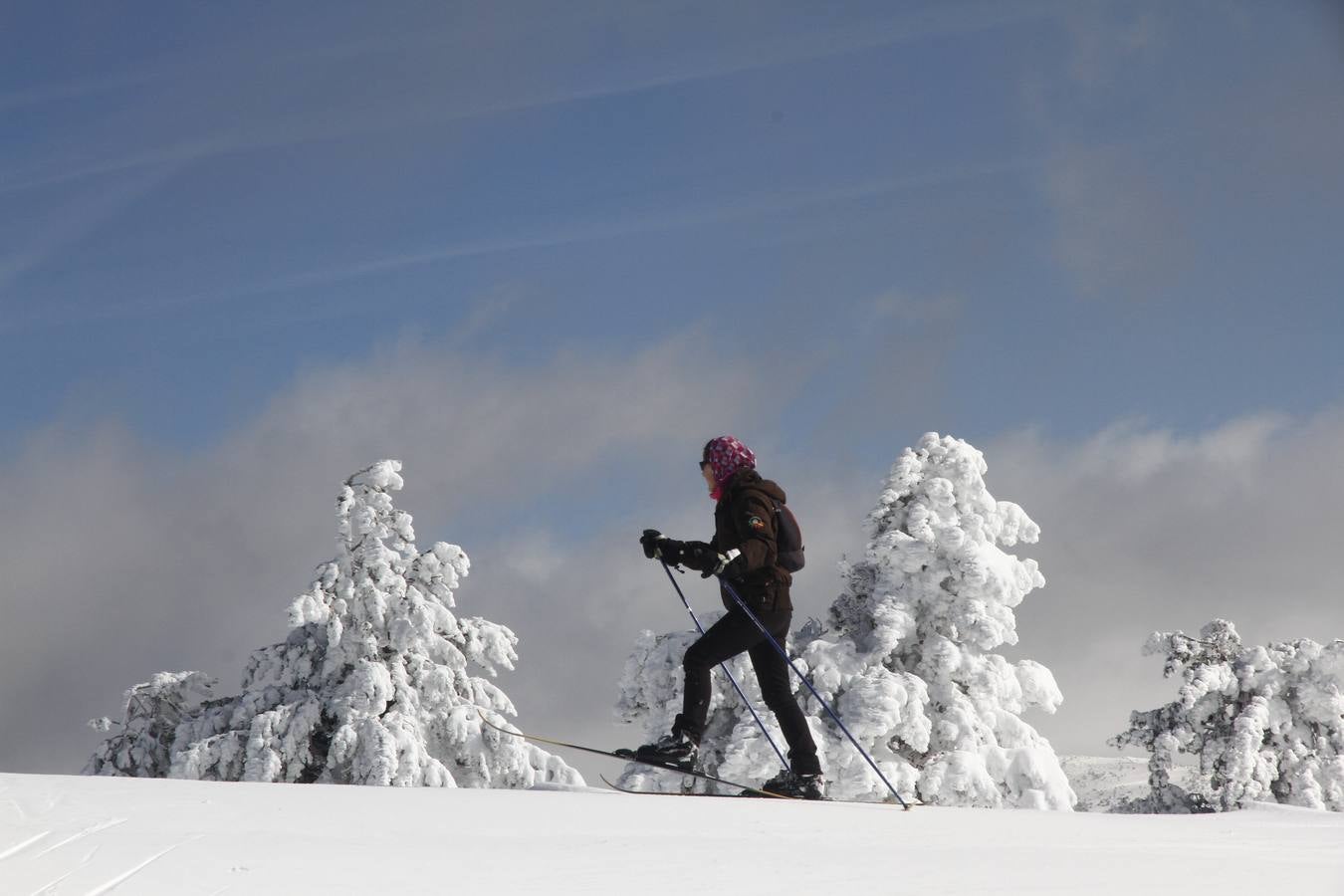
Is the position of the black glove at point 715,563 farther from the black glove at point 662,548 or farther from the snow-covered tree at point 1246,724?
the snow-covered tree at point 1246,724

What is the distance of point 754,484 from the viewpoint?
8.39 metres

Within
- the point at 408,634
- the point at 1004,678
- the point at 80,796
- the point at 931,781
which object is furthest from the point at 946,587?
the point at 80,796

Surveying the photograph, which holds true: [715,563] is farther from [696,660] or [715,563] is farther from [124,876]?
[124,876]

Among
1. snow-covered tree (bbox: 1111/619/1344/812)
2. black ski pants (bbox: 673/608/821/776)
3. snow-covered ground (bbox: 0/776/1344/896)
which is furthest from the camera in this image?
snow-covered tree (bbox: 1111/619/1344/812)

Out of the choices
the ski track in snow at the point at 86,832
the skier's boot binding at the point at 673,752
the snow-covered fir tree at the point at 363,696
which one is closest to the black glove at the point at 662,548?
the skier's boot binding at the point at 673,752

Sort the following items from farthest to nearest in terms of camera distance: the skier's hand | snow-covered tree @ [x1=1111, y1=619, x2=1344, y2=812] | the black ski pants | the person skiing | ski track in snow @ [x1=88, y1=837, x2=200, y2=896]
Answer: snow-covered tree @ [x1=1111, y1=619, x2=1344, y2=812]
the black ski pants
the person skiing
the skier's hand
ski track in snow @ [x1=88, y1=837, x2=200, y2=896]

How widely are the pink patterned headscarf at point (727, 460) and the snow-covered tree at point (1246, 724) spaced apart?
1658 cm

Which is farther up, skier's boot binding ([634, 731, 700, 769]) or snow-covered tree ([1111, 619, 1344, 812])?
snow-covered tree ([1111, 619, 1344, 812])

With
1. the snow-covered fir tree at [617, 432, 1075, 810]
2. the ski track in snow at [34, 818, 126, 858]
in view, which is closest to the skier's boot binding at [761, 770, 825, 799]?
the ski track in snow at [34, 818, 126, 858]

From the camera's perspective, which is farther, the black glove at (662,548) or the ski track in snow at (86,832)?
→ the black glove at (662,548)

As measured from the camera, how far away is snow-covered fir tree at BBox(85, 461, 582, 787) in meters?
20.2

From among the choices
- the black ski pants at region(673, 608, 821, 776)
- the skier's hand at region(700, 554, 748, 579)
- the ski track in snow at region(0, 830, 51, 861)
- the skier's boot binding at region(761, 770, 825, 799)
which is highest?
the skier's hand at region(700, 554, 748, 579)

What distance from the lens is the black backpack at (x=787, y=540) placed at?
8.50m

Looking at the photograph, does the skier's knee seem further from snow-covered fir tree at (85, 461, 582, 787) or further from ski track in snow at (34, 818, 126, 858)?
snow-covered fir tree at (85, 461, 582, 787)
